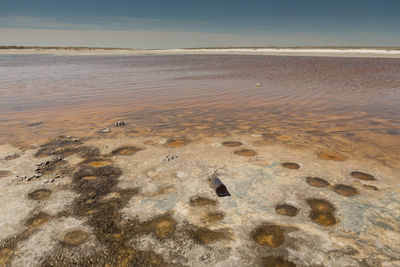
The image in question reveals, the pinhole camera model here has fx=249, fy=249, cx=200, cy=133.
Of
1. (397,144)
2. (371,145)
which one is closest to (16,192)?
(371,145)

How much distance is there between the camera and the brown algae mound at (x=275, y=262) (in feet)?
8.16

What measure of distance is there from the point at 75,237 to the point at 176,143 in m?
3.03

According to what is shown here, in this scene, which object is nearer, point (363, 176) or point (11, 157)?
point (363, 176)

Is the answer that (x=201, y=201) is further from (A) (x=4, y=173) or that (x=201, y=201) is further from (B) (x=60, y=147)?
(B) (x=60, y=147)

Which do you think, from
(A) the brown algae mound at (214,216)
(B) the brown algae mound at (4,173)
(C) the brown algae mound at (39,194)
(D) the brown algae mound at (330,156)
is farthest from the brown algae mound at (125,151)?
(D) the brown algae mound at (330,156)

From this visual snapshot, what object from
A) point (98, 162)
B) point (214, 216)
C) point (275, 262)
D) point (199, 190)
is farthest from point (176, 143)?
point (275, 262)

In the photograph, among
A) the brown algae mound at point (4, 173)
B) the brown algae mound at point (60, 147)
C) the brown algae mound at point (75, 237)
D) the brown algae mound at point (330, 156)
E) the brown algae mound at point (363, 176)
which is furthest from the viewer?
the brown algae mound at point (60, 147)

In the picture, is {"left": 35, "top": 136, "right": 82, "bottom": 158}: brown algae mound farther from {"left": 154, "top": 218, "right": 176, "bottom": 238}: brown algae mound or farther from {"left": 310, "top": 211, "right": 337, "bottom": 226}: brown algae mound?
{"left": 310, "top": 211, "right": 337, "bottom": 226}: brown algae mound

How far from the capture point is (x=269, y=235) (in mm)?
2855

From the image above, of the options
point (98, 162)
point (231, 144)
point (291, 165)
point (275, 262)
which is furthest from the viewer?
point (231, 144)

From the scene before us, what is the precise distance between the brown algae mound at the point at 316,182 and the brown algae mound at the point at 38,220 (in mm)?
3706

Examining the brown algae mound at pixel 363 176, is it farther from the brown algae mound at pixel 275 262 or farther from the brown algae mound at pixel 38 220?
the brown algae mound at pixel 38 220

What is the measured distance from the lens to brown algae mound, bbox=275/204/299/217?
321 centimetres

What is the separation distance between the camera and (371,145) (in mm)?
5258
